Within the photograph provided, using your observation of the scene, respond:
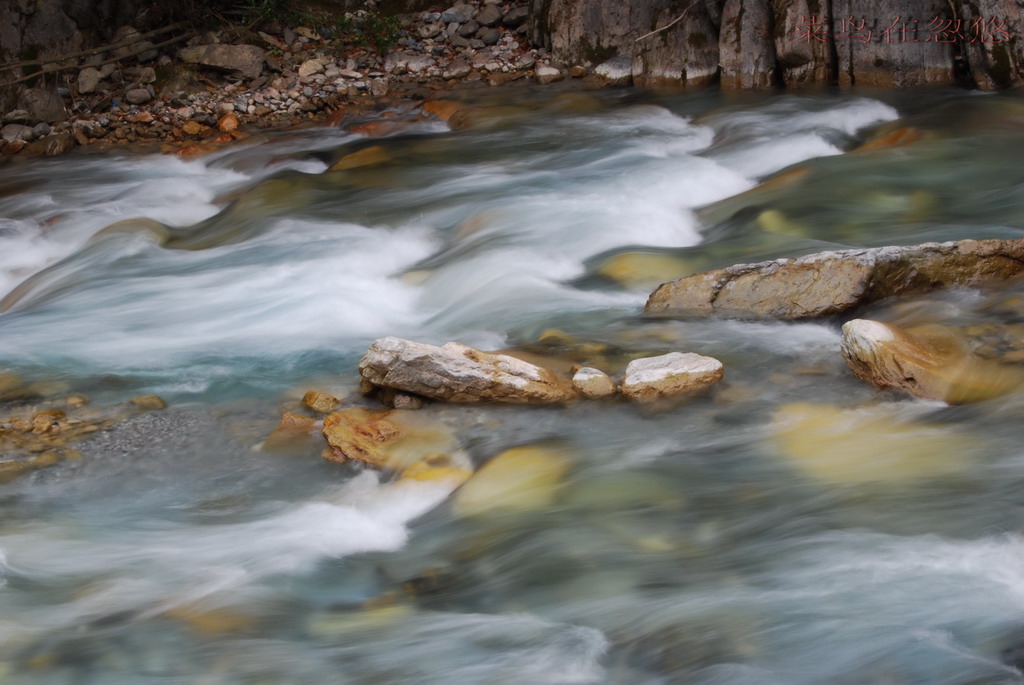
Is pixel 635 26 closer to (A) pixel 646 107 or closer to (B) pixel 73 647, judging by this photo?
(A) pixel 646 107

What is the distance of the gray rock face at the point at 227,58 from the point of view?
1223 cm

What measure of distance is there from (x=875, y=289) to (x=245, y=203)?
5574 mm

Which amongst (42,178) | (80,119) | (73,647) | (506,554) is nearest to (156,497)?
(73,647)

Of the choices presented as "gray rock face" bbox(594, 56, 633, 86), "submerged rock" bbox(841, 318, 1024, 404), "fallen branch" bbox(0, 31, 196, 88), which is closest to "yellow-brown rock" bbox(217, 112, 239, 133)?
"fallen branch" bbox(0, 31, 196, 88)

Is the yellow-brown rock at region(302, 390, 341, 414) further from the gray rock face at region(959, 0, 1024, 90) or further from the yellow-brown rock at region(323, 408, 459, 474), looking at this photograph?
the gray rock face at region(959, 0, 1024, 90)

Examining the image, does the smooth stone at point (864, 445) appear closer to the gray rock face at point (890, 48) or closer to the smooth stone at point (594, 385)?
the smooth stone at point (594, 385)

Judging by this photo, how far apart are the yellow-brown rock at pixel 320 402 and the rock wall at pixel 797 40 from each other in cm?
619

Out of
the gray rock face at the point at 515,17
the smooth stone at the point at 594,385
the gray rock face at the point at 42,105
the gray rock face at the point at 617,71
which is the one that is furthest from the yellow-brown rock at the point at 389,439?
the gray rock face at the point at 515,17

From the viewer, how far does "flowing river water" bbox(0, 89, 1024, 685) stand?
336 centimetres

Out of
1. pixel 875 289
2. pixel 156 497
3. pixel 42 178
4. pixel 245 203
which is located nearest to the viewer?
pixel 156 497

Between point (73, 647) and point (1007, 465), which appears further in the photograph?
point (1007, 465)

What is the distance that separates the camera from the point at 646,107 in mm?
10922

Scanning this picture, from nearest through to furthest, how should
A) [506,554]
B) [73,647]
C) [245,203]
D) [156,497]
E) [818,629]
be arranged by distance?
[818,629] → [73,647] → [506,554] → [156,497] → [245,203]

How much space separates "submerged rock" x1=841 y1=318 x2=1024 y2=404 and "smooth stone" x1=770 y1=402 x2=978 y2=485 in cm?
19
